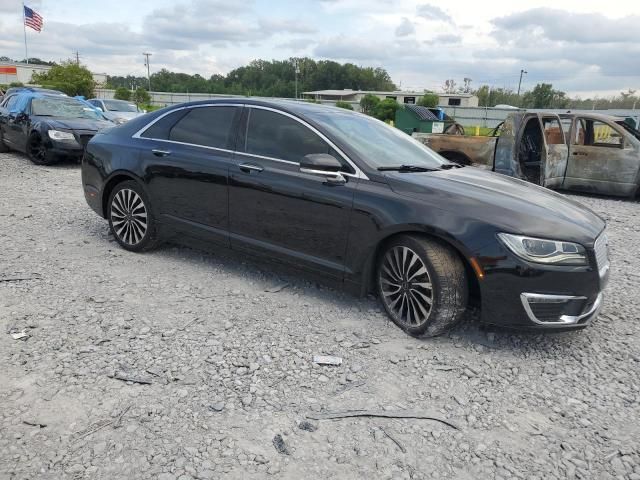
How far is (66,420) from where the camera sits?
264cm

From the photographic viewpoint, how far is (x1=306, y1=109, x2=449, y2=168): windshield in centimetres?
404

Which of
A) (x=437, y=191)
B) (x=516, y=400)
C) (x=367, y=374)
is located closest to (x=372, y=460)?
(x=367, y=374)

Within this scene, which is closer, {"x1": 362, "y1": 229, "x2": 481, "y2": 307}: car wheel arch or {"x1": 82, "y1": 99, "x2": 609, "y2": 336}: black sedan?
{"x1": 82, "y1": 99, "x2": 609, "y2": 336}: black sedan

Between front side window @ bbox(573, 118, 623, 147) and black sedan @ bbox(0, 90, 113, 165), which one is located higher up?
front side window @ bbox(573, 118, 623, 147)

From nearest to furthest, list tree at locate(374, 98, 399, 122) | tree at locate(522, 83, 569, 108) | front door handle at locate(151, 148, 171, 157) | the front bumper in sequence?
the front bumper
front door handle at locate(151, 148, 171, 157)
tree at locate(374, 98, 399, 122)
tree at locate(522, 83, 569, 108)

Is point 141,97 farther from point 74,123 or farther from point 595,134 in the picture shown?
point 595,134

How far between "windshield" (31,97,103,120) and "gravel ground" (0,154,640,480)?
8.08 m

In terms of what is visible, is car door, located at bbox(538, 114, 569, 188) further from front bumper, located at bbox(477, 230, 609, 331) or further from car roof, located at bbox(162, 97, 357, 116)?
front bumper, located at bbox(477, 230, 609, 331)

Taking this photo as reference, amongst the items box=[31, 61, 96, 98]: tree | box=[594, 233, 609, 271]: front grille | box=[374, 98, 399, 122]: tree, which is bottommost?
box=[594, 233, 609, 271]: front grille

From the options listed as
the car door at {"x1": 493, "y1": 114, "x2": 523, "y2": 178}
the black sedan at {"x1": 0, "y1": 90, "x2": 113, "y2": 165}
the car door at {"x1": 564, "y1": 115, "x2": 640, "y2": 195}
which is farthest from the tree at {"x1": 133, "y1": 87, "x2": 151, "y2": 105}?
the car door at {"x1": 564, "y1": 115, "x2": 640, "y2": 195}

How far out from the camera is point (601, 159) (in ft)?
31.0

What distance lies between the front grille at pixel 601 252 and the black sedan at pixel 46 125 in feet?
31.7

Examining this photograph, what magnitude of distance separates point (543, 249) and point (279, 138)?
2.24 m

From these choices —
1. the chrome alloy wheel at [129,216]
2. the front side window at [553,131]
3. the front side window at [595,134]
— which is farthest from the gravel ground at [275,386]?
the front side window at [595,134]
